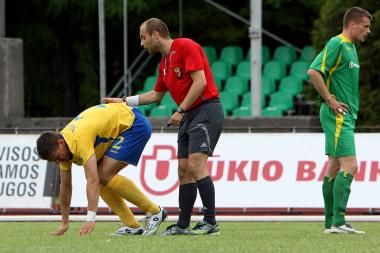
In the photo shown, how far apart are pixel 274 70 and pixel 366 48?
12.9 ft

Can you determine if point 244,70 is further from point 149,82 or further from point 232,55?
point 149,82

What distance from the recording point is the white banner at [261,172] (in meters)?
14.8

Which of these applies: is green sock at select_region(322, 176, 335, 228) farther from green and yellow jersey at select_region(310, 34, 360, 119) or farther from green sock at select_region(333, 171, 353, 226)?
green and yellow jersey at select_region(310, 34, 360, 119)

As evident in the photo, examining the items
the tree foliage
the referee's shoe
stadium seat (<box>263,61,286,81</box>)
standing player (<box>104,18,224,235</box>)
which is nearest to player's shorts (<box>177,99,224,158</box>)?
standing player (<box>104,18,224,235</box>)

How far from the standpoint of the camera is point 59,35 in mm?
27406

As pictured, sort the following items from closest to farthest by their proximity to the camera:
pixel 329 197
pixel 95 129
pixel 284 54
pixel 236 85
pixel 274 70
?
pixel 95 129 → pixel 329 197 → pixel 236 85 → pixel 274 70 → pixel 284 54

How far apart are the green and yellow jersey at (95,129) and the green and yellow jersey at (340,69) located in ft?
5.46

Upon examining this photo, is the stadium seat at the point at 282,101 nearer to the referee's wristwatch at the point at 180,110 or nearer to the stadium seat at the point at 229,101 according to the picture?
the stadium seat at the point at 229,101

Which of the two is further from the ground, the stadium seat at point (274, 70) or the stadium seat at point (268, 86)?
the stadium seat at point (274, 70)

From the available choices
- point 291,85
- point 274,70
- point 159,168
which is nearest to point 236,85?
point 274,70

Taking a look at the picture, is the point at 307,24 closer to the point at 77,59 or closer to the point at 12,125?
the point at 77,59

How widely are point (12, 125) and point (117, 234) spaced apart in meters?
10.9

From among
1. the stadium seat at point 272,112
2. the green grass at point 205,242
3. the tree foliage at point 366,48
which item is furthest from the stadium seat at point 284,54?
the green grass at point 205,242

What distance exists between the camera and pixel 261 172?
15039 mm
